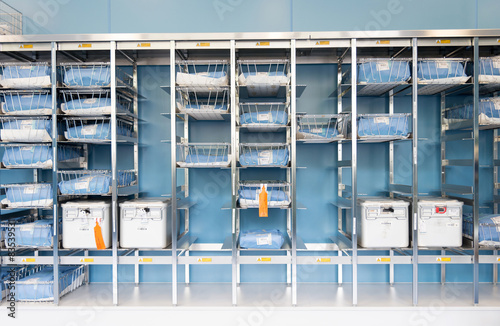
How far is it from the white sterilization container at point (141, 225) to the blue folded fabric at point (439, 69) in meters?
3.08

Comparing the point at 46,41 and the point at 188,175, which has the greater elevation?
the point at 46,41

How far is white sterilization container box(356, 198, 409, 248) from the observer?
9.59ft

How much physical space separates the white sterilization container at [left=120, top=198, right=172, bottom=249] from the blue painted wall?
0.71 metres

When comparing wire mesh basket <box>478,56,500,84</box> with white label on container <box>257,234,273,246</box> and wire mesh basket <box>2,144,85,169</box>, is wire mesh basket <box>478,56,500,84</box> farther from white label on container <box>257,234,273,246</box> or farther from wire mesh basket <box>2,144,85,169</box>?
wire mesh basket <box>2,144,85,169</box>

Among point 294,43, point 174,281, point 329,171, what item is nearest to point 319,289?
point 329,171

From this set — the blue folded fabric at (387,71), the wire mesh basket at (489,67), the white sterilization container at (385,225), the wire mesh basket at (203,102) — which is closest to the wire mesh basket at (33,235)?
the wire mesh basket at (203,102)

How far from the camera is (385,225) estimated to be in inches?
115

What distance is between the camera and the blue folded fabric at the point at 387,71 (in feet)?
9.71

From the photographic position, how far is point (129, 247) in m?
2.96

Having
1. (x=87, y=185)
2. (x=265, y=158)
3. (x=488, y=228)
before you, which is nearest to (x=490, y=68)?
(x=488, y=228)

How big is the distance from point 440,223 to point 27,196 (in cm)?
433
